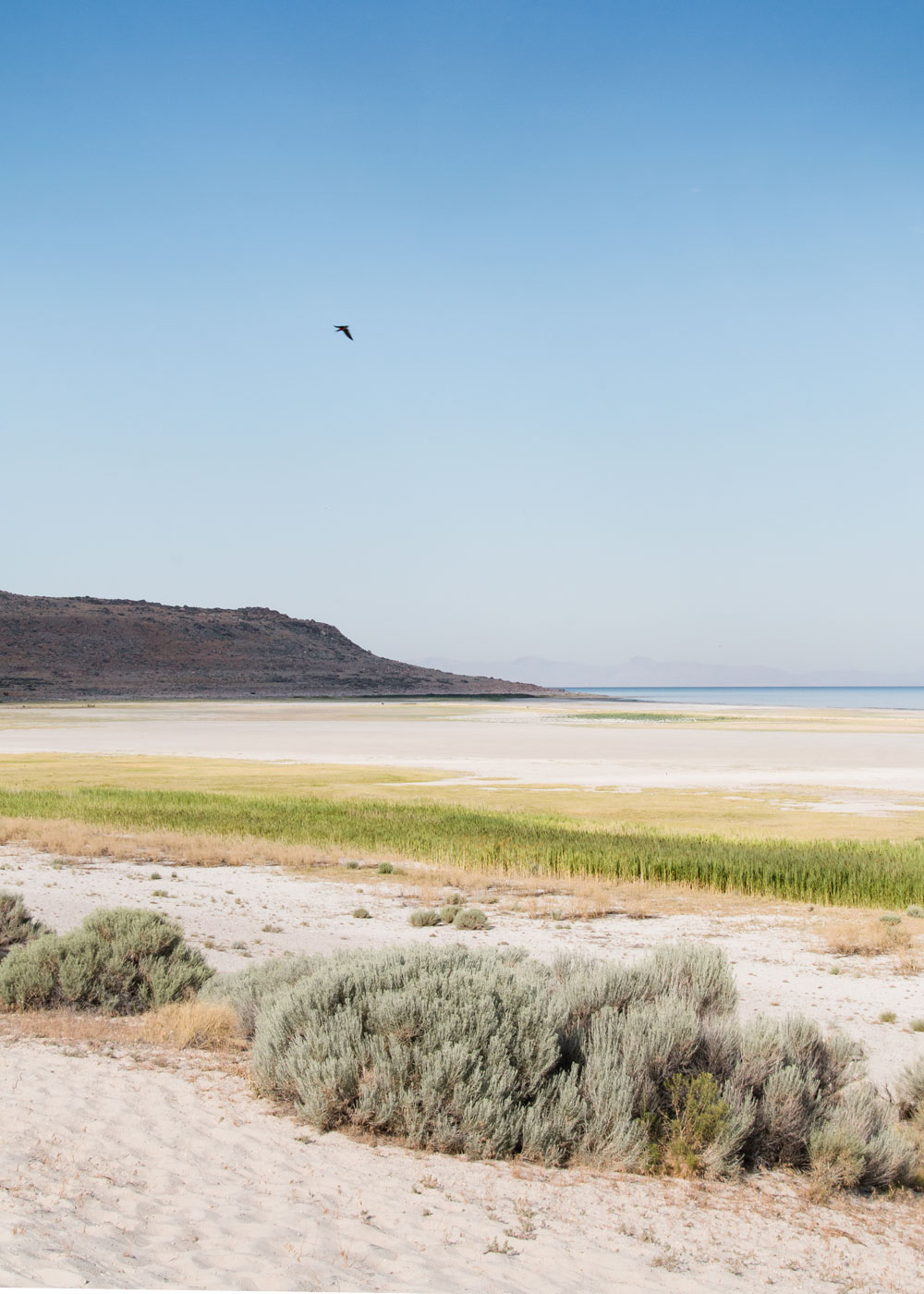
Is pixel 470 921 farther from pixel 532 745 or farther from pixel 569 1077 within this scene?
pixel 532 745

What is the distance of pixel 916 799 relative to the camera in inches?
1203

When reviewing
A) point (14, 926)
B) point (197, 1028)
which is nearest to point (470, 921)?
point (14, 926)

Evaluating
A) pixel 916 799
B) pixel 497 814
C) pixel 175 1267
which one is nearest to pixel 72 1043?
pixel 175 1267

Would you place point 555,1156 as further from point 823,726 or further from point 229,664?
point 229,664

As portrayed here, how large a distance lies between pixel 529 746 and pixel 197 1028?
1896 inches

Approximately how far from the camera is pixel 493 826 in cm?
2344

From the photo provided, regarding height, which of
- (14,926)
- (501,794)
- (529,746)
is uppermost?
(14,926)

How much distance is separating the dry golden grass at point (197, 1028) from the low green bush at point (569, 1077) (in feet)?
3.65

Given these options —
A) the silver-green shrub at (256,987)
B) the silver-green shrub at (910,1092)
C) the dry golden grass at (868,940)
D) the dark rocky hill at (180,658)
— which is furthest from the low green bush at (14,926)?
the dark rocky hill at (180,658)

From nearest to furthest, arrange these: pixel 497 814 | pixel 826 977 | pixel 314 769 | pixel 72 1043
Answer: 1. pixel 72 1043
2. pixel 826 977
3. pixel 497 814
4. pixel 314 769

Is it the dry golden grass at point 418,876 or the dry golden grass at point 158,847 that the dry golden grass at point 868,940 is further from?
the dry golden grass at point 158,847

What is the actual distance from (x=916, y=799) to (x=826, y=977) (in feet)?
71.1

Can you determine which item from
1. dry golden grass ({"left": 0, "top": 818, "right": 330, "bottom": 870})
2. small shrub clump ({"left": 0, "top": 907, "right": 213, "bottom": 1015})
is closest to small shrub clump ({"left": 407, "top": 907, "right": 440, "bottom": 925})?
small shrub clump ({"left": 0, "top": 907, "right": 213, "bottom": 1015})

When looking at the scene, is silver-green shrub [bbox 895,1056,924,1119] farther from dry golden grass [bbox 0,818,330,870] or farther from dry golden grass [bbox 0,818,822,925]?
dry golden grass [bbox 0,818,330,870]
